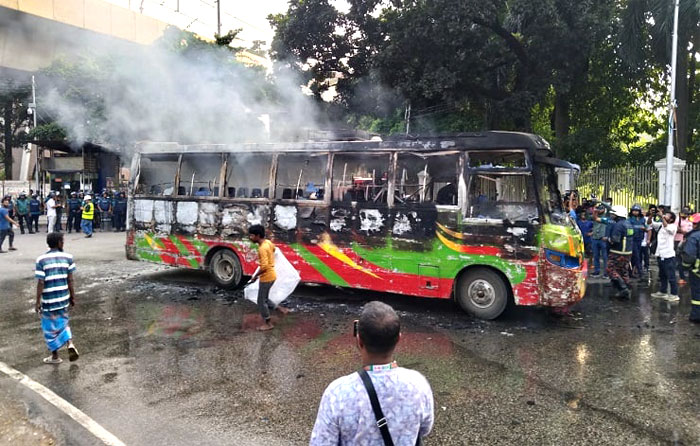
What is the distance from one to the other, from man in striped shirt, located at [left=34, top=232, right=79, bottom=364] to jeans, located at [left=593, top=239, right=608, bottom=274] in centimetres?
923

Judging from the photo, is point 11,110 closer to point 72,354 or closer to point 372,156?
point 372,156

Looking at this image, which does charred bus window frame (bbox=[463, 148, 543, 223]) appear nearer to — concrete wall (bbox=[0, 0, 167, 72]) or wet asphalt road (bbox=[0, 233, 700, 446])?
wet asphalt road (bbox=[0, 233, 700, 446])

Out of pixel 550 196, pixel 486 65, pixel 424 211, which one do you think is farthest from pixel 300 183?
pixel 486 65

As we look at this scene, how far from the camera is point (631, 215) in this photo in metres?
10.0

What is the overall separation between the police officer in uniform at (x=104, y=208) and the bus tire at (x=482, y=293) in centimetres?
1771

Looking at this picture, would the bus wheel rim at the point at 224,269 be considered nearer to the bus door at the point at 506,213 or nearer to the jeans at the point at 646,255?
the bus door at the point at 506,213

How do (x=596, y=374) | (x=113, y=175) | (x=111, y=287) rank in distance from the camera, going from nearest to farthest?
(x=596, y=374) < (x=111, y=287) < (x=113, y=175)

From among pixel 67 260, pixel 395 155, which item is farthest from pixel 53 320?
pixel 395 155

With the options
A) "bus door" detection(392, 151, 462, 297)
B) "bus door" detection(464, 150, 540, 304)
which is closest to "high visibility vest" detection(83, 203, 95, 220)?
"bus door" detection(392, 151, 462, 297)

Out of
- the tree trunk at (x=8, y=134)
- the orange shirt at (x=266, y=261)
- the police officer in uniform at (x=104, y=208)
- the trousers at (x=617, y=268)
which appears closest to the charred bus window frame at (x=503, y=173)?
the orange shirt at (x=266, y=261)

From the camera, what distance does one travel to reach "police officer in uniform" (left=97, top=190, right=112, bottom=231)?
808 inches

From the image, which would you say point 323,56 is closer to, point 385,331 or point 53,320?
point 53,320

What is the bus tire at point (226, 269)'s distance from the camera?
9.10 metres

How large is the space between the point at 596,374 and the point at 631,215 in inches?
243
